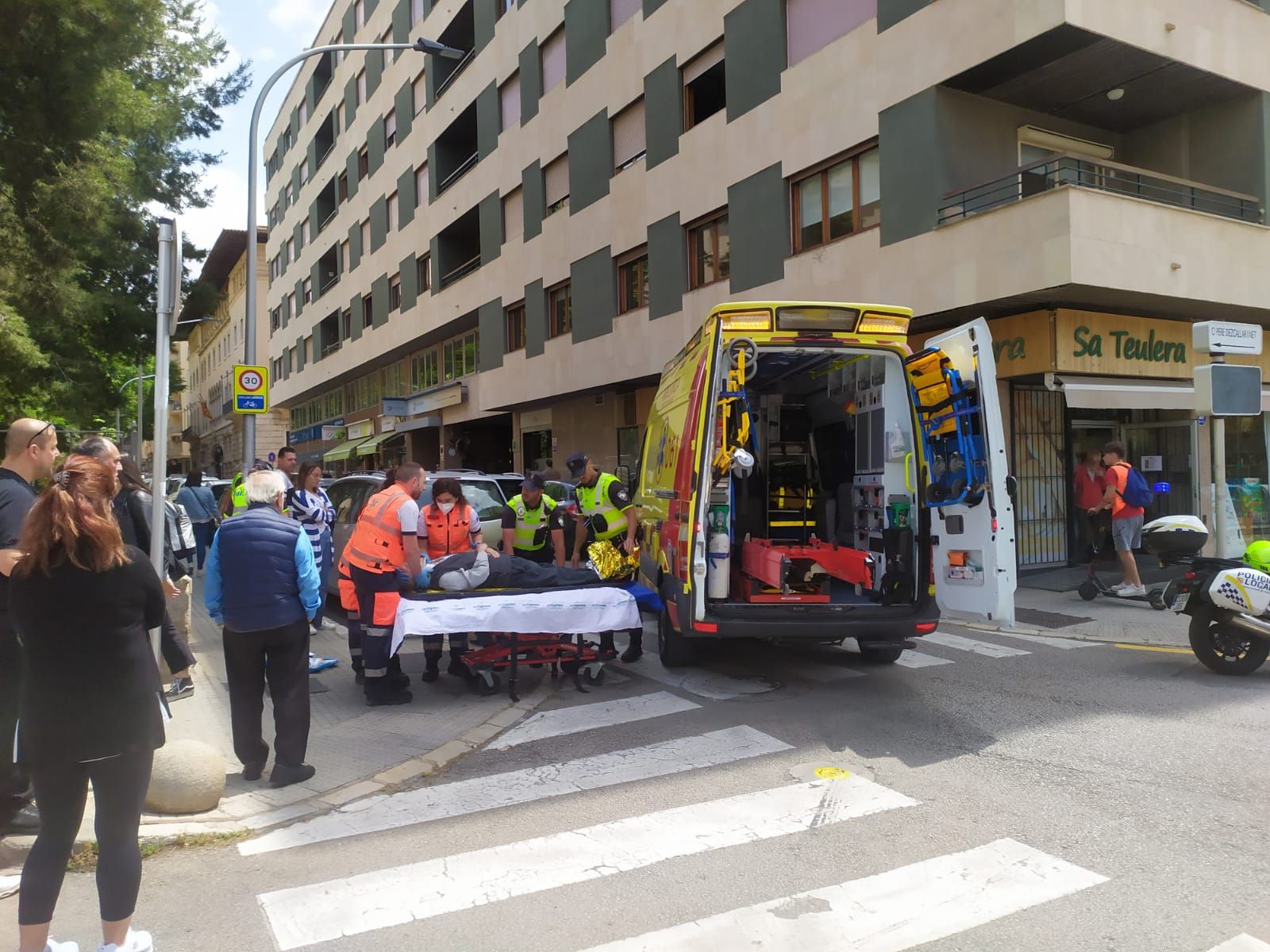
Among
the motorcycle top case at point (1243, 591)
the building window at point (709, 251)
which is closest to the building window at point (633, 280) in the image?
the building window at point (709, 251)

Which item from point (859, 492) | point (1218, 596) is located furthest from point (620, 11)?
point (1218, 596)

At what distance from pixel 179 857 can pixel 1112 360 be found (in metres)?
12.4

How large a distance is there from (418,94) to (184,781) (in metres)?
29.0

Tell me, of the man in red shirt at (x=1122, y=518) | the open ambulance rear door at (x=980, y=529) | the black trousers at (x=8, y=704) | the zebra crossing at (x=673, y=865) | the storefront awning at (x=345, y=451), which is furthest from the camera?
the storefront awning at (x=345, y=451)

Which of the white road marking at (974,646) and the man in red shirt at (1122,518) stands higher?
the man in red shirt at (1122,518)

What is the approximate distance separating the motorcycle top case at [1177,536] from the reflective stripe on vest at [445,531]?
5.76 metres

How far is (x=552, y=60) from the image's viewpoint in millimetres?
22266

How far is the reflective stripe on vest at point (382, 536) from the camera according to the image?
6.43 m

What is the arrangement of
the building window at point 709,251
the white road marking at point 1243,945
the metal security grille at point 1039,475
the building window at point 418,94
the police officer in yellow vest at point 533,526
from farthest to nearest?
the building window at point 418,94, the building window at point 709,251, the metal security grille at point 1039,475, the police officer in yellow vest at point 533,526, the white road marking at point 1243,945

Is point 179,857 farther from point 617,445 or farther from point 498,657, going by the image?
point 617,445

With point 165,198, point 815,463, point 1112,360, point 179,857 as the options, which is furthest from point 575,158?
point 179,857

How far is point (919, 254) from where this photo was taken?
12.3 meters

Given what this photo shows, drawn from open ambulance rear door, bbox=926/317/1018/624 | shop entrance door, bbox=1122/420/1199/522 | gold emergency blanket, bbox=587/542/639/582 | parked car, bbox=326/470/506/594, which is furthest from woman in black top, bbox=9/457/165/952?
shop entrance door, bbox=1122/420/1199/522

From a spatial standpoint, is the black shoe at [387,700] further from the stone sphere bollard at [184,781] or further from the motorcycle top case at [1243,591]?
the motorcycle top case at [1243,591]
